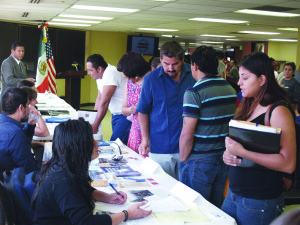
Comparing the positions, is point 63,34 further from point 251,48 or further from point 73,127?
point 73,127

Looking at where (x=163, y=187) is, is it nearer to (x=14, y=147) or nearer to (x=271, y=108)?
(x=271, y=108)

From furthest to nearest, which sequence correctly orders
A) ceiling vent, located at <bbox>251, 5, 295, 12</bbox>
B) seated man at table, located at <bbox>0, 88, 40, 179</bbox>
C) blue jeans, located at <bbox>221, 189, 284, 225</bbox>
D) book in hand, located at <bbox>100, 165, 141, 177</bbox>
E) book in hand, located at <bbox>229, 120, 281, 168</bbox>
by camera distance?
ceiling vent, located at <bbox>251, 5, 295, 12</bbox> → seated man at table, located at <bbox>0, 88, 40, 179</bbox> → book in hand, located at <bbox>100, 165, 141, 177</bbox> → blue jeans, located at <bbox>221, 189, 284, 225</bbox> → book in hand, located at <bbox>229, 120, 281, 168</bbox>

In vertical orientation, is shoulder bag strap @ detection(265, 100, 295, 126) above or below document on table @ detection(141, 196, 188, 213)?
above

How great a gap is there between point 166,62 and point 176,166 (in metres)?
0.81

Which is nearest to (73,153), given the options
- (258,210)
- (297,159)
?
(258,210)

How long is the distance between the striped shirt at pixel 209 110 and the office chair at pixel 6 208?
1144 mm

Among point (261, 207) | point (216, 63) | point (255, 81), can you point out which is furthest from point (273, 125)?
point (216, 63)

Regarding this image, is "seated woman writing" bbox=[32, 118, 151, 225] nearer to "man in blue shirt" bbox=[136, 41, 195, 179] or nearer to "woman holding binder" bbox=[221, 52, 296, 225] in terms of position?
"woman holding binder" bbox=[221, 52, 296, 225]

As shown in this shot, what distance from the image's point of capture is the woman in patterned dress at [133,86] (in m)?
3.28

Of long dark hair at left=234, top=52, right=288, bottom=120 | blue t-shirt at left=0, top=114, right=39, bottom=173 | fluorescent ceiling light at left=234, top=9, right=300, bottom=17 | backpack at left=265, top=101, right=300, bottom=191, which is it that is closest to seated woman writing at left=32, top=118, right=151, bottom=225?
backpack at left=265, top=101, right=300, bottom=191

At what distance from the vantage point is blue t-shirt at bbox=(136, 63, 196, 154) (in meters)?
2.76

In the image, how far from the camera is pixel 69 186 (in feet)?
5.41

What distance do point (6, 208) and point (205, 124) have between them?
1.27m

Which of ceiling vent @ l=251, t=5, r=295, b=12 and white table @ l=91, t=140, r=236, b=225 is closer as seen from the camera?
white table @ l=91, t=140, r=236, b=225
